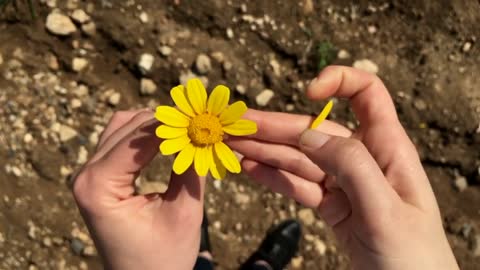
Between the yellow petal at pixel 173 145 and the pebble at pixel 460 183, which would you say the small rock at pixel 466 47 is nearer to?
the pebble at pixel 460 183

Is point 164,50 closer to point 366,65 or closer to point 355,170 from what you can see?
point 366,65

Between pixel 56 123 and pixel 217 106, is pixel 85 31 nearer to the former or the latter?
pixel 56 123

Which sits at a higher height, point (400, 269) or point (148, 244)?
point (400, 269)

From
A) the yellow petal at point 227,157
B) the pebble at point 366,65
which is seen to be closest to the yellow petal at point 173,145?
the yellow petal at point 227,157

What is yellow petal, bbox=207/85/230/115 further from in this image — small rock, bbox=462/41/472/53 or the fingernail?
small rock, bbox=462/41/472/53

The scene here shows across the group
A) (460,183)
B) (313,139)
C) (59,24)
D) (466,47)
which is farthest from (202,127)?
(466,47)

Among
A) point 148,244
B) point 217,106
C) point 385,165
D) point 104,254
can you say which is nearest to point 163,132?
point 217,106

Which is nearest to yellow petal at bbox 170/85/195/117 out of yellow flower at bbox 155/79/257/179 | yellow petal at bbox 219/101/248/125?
yellow flower at bbox 155/79/257/179
